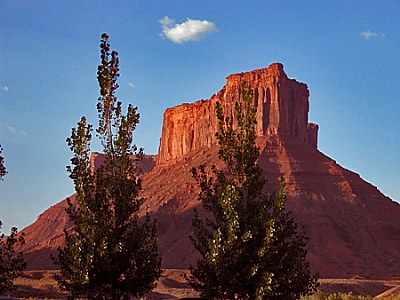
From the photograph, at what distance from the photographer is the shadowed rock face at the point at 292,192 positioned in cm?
11012

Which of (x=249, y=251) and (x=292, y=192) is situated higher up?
(x=292, y=192)

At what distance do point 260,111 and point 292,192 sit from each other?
3229 cm

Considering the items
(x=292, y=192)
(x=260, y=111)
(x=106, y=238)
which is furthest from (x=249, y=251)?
(x=260, y=111)

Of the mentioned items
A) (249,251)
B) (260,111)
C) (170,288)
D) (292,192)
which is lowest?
(170,288)

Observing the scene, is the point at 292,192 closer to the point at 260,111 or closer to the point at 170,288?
the point at 260,111

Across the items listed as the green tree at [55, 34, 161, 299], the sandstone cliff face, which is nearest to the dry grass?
the green tree at [55, 34, 161, 299]

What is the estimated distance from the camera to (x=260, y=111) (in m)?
149

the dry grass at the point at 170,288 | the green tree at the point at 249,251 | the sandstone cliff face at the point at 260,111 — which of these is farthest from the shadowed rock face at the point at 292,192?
the green tree at the point at 249,251

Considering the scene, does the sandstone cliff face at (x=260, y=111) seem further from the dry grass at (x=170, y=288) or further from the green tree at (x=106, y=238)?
the green tree at (x=106, y=238)

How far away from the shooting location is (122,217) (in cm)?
2241

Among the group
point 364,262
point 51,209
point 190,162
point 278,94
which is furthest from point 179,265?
point 51,209

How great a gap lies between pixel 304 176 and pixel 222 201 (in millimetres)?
108910

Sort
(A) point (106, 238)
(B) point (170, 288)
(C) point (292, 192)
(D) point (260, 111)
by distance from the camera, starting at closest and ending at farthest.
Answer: (A) point (106, 238) < (B) point (170, 288) < (C) point (292, 192) < (D) point (260, 111)

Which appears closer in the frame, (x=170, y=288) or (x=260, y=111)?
(x=170, y=288)
